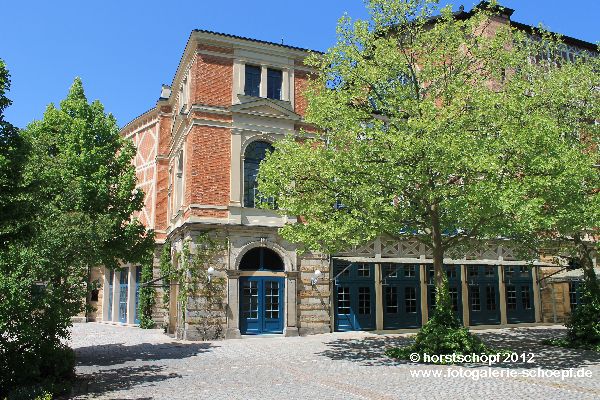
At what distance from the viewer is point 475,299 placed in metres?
24.5

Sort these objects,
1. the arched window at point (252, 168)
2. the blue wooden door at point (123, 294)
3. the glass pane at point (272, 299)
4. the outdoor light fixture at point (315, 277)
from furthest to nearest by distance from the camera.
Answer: the blue wooden door at point (123, 294) < the arched window at point (252, 168) < the outdoor light fixture at point (315, 277) < the glass pane at point (272, 299)

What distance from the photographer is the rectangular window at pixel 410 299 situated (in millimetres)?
22953

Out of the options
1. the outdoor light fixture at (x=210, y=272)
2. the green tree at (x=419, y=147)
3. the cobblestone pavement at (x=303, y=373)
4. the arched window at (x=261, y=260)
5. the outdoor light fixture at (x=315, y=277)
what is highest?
the green tree at (x=419, y=147)

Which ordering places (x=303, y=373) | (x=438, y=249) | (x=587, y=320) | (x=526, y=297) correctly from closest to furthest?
(x=303, y=373) < (x=438, y=249) < (x=587, y=320) < (x=526, y=297)

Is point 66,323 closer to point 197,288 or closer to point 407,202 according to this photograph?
point 197,288

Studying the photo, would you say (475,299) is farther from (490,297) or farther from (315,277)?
(315,277)

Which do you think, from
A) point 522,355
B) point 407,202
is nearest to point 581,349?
point 522,355

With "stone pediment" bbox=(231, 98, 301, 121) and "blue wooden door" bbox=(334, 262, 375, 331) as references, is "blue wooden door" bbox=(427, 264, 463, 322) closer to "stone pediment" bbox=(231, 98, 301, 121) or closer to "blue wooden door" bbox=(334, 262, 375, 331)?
"blue wooden door" bbox=(334, 262, 375, 331)

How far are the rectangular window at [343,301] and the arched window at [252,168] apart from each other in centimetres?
531

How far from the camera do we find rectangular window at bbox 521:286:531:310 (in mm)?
25547

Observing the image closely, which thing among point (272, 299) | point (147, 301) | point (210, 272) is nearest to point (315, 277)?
point (272, 299)

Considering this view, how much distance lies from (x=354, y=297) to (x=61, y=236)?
523 inches

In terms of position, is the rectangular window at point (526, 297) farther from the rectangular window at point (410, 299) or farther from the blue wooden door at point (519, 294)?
the rectangular window at point (410, 299)

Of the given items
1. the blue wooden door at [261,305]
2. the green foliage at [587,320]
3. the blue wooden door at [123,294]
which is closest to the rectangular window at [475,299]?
the green foliage at [587,320]
